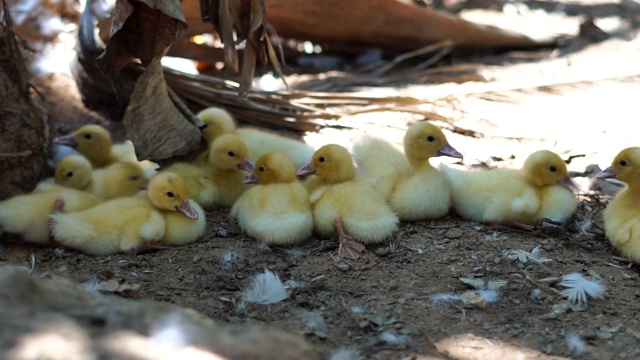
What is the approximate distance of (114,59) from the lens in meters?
4.19

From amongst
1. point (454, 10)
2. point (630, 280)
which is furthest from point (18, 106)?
point (454, 10)

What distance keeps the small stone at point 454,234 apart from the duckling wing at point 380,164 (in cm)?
36

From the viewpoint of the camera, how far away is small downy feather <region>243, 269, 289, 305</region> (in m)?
3.15

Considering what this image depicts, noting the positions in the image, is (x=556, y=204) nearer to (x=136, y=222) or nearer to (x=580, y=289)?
(x=580, y=289)

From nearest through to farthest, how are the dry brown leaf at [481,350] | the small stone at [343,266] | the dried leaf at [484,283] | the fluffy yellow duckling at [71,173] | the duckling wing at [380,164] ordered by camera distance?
the dry brown leaf at [481,350], the dried leaf at [484,283], the small stone at [343,266], the duckling wing at [380,164], the fluffy yellow duckling at [71,173]

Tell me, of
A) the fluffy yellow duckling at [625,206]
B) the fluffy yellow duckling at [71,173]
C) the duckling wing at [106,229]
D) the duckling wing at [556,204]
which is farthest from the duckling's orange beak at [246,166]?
the fluffy yellow duckling at [625,206]

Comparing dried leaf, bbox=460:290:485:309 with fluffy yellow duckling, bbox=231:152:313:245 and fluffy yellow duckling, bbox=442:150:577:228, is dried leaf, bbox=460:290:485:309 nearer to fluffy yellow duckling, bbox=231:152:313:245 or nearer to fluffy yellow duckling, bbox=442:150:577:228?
fluffy yellow duckling, bbox=442:150:577:228

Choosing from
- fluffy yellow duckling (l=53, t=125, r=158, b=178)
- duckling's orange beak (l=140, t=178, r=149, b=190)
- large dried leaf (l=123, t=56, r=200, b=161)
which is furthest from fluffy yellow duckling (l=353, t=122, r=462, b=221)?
fluffy yellow duckling (l=53, t=125, r=158, b=178)

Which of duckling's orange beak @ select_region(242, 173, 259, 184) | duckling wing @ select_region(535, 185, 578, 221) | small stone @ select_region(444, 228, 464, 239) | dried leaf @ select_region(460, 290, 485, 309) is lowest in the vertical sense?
dried leaf @ select_region(460, 290, 485, 309)

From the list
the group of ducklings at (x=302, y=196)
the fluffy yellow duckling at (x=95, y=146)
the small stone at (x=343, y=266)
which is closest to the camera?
the small stone at (x=343, y=266)

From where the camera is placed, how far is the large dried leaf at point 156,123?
4246 millimetres

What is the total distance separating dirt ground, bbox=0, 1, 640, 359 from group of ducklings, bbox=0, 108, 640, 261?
79 millimetres

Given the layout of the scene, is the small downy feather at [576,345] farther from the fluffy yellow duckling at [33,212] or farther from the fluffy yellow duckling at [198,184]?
the fluffy yellow duckling at [33,212]

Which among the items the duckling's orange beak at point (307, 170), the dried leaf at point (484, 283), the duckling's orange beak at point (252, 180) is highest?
the duckling's orange beak at point (307, 170)
